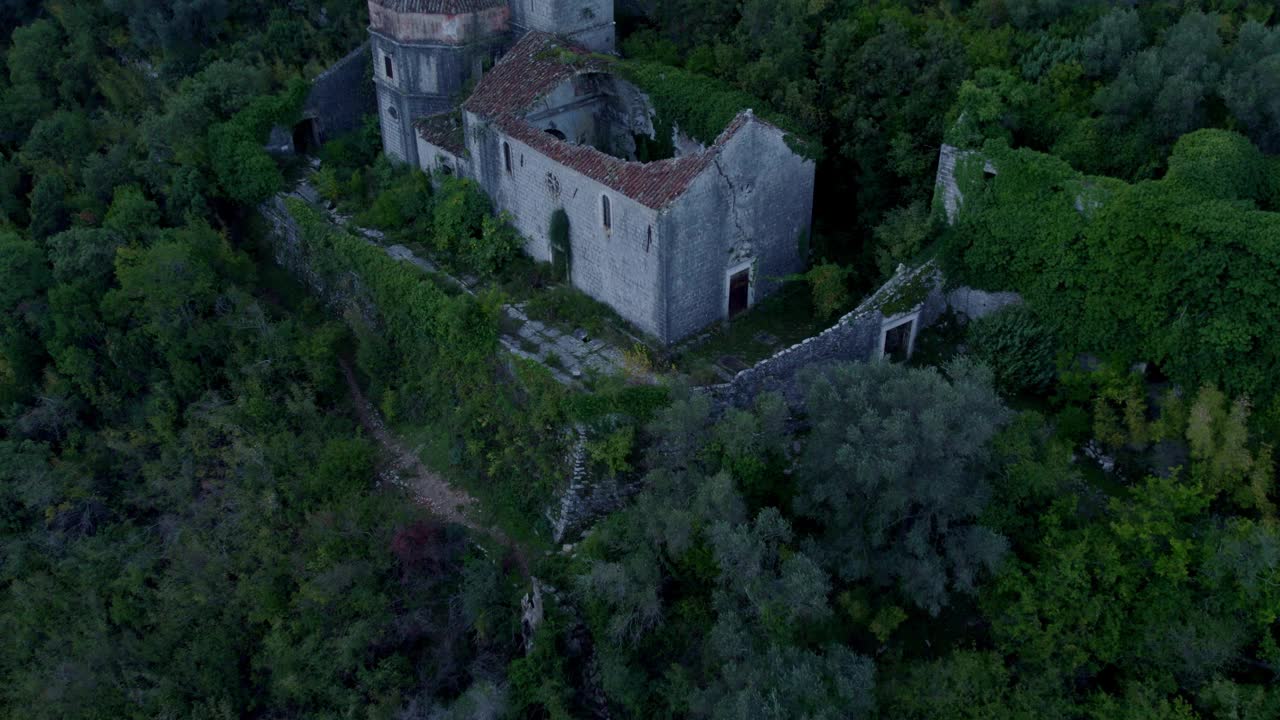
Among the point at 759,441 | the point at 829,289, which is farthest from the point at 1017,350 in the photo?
the point at 759,441

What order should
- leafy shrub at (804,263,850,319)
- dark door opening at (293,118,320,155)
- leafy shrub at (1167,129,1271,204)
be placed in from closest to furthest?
1. leafy shrub at (1167,129,1271,204)
2. leafy shrub at (804,263,850,319)
3. dark door opening at (293,118,320,155)

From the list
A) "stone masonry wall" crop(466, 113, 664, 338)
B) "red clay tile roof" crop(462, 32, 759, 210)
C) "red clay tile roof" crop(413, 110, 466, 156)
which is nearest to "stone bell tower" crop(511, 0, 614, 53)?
"red clay tile roof" crop(462, 32, 759, 210)

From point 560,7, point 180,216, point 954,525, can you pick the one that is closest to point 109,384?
point 180,216

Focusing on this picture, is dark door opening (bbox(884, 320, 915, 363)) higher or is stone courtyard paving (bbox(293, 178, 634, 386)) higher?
dark door opening (bbox(884, 320, 915, 363))

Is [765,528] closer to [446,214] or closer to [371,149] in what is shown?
[446,214]

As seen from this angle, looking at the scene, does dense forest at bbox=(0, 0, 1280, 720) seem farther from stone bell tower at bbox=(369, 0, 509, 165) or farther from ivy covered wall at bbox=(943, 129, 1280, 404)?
stone bell tower at bbox=(369, 0, 509, 165)

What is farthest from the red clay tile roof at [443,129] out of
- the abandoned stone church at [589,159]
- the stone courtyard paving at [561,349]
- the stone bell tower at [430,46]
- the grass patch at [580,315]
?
the stone courtyard paving at [561,349]
